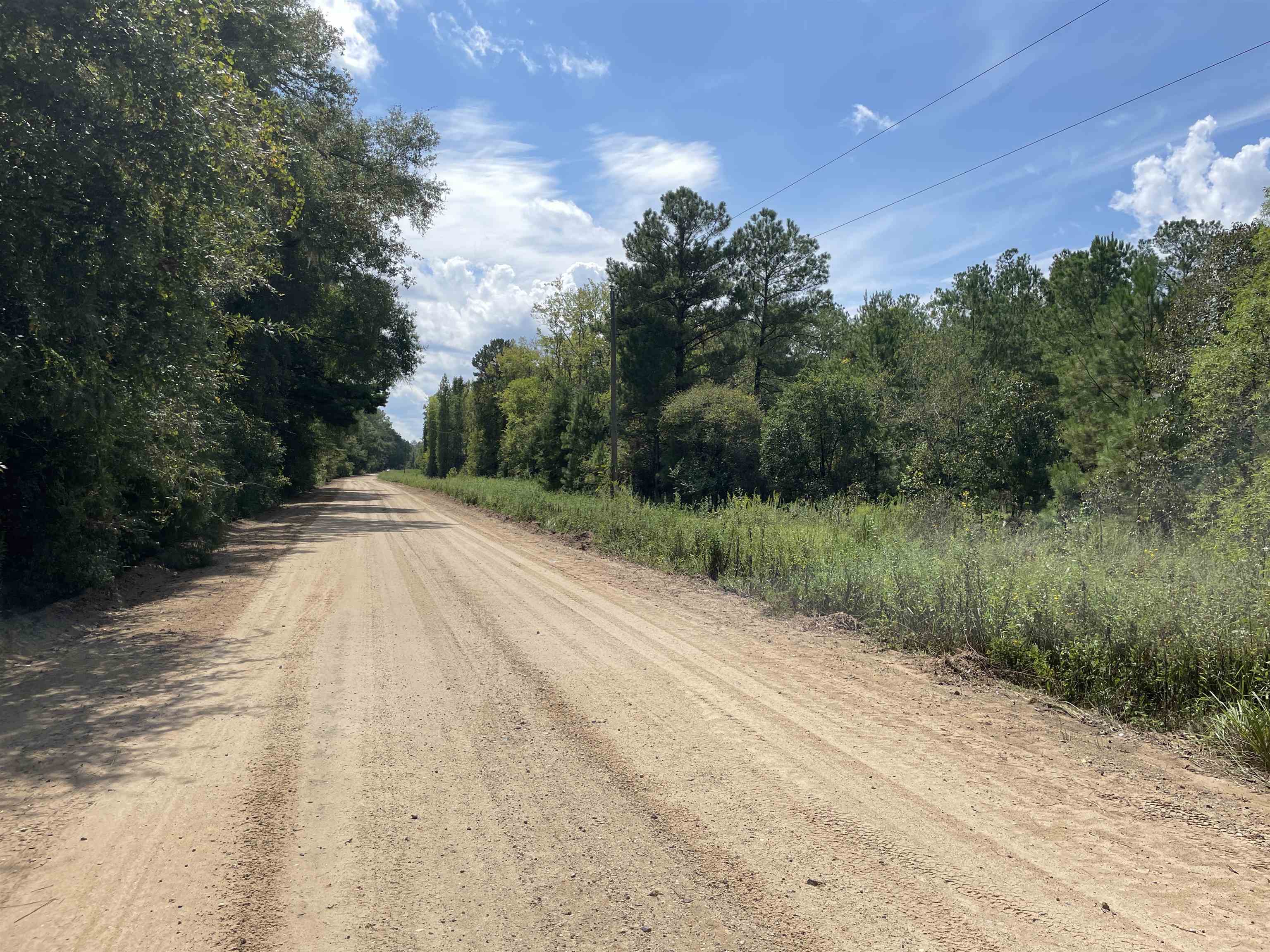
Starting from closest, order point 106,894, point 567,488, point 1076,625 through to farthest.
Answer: point 106,894
point 1076,625
point 567,488

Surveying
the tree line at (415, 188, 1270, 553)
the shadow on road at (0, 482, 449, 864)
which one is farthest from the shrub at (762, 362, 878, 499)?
the shadow on road at (0, 482, 449, 864)

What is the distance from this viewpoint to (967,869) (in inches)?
127

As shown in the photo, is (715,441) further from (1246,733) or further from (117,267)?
(1246,733)

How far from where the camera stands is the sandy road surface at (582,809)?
2842mm

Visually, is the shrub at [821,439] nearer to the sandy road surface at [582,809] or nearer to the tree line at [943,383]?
the tree line at [943,383]

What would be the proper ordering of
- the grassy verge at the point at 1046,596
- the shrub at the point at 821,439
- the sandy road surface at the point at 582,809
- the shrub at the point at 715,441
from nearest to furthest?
the sandy road surface at the point at 582,809, the grassy verge at the point at 1046,596, the shrub at the point at 821,439, the shrub at the point at 715,441

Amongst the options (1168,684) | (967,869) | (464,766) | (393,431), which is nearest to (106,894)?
(464,766)

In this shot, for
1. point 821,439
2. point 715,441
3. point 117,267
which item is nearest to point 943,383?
point 821,439

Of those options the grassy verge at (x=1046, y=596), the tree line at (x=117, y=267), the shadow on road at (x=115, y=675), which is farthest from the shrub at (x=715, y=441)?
the shadow on road at (x=115, y=675)

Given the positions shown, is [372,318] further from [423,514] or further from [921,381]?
[921,381]

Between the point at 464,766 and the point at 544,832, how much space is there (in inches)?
38.5

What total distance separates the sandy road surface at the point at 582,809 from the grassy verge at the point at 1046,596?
0.64 metres

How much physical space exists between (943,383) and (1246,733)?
21388 millimetres

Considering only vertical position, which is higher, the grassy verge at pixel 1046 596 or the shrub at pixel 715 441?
the shrub at pixel 715 441
